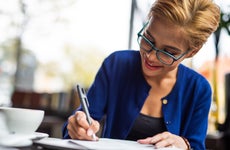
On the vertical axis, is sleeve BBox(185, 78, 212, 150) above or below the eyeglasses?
below

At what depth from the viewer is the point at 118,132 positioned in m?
1.46

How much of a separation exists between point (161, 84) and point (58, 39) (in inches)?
171

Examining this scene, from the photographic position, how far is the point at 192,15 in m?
1.26

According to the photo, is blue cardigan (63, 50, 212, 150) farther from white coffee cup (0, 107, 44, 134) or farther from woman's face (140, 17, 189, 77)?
white coffee cup (0, 107, 44, 134)

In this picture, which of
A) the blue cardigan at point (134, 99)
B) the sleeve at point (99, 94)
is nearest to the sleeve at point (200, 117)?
the blue cardigan at point (134, 99)

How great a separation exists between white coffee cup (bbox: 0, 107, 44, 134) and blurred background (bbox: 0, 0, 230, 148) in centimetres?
446

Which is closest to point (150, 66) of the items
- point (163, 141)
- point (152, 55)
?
point (152, 55)

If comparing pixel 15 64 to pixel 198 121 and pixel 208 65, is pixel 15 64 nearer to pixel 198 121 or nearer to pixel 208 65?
pixel 208 65

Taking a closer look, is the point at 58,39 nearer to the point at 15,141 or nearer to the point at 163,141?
the point at 163,141

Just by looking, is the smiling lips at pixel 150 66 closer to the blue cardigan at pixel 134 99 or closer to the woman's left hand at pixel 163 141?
the blue cardigan at pixel 134 99

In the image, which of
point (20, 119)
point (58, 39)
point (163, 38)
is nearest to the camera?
point (20, 119)

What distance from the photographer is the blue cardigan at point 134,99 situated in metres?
1.41

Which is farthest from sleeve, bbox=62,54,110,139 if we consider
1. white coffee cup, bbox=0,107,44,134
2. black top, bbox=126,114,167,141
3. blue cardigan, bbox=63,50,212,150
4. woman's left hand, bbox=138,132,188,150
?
white coffee cup, bbox=0,107,44,134

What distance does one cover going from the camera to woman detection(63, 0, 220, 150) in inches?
49.3
